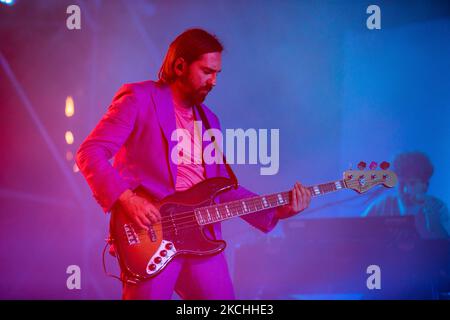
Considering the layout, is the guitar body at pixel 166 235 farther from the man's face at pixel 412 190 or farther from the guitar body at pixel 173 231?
the man's face at pixel 412 190

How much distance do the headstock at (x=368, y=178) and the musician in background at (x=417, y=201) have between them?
166mm

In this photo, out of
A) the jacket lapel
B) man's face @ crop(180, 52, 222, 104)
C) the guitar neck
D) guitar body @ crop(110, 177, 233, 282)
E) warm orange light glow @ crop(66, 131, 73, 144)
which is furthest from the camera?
warm orange light glow @ crop(66, 131, 73, 144)

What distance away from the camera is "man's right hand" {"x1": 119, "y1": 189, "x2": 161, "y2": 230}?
2.31 metres

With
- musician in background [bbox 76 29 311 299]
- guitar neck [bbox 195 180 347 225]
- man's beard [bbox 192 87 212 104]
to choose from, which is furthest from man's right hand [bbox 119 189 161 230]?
man's beard [bbox 192 87 212 104]

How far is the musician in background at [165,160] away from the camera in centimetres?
235

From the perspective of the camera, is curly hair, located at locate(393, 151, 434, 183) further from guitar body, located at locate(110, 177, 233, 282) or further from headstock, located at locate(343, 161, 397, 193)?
guitar body, located at locate(110, 177, 233, 282)

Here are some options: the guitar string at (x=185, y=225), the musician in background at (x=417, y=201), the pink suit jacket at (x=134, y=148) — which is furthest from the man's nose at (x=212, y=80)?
the musician in background at (x=417, y=201)

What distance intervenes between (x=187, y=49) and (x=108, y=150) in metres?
0.80

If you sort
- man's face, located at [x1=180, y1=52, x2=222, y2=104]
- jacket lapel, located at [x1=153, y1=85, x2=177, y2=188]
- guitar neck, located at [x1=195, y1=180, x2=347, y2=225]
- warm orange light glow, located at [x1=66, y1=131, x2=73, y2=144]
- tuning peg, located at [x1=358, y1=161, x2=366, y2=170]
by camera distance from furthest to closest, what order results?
A: warm orange light glow, located at [x1=66, y1=131, x2=73, y2=144] → tuning peg, located at [x1=358, y1=161, x2=366, y2=170] → man's face, located at [x1=180, y1=52, x2=222, y2=104] → jacket lapel, located at [x1=153, y1=85, x2=177, y2=188] → guitar neck, located at [x1=195, y1=180, x2=347, y2=225]

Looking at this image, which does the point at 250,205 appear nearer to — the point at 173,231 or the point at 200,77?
the point at 173,231

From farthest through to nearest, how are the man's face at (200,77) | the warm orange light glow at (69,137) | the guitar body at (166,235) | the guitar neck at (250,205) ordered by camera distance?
the warm orange light glow at (69,137), the man's face at (200,77), the guitar neck at (250,205), the guitar body at (166,235)

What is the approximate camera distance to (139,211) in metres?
2.32

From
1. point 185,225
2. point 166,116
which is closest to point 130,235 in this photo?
point 185,225

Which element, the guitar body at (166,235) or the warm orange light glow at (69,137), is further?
the warm orange light glow at (69,137)
